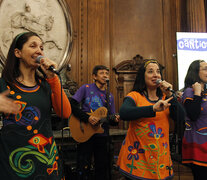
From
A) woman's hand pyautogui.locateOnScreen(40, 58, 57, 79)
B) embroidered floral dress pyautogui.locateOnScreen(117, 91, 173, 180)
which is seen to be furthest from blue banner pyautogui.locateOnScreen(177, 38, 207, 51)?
woman's hand pyautogui.locateOnScreen(40, 58, 57, 79)

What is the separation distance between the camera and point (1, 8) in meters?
4.45

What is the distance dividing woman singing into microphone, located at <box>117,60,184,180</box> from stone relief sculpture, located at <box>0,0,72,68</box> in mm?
3315

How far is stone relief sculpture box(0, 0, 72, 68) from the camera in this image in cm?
445

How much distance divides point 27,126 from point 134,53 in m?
4.29

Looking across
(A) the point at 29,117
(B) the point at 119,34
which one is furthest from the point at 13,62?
(B) the point at 119,34

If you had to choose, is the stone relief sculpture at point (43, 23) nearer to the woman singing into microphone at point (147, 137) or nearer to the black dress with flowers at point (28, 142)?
the woman singing into microphone at point (147, 137)

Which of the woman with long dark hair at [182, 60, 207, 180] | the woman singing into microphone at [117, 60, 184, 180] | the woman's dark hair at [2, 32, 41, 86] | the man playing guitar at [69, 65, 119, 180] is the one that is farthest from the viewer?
the man playing guitar at [69, 65, 119, 180]

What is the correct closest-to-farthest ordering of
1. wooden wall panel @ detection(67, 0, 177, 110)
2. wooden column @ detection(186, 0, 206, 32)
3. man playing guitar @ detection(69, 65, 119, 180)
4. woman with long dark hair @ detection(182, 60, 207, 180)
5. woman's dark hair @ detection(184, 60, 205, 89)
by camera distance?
woman with long dark hair @ detection(182, 60, 207, 180), woman's dark hair @ detection(184, 60, 205, 89), man playing guitar @ detection(69, 65, 119, 180), wooden wall panel @ detection(67, 0, 177, 110), wooden column @ detection(186, 0, 206, 32)

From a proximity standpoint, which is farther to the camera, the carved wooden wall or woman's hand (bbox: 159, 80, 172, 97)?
the carved wooden wall

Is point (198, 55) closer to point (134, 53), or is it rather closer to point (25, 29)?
point (134, 53)

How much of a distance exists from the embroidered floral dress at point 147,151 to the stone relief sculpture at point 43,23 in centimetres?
339

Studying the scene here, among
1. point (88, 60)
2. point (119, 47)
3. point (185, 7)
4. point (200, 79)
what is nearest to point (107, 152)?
point (200, 79)

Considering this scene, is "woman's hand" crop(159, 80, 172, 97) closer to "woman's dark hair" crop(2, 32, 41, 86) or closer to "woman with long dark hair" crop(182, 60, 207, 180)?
"woman with long dark hair" crop(182, 60, 207, 180)

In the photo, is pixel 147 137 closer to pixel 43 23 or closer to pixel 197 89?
pixel 197 89
